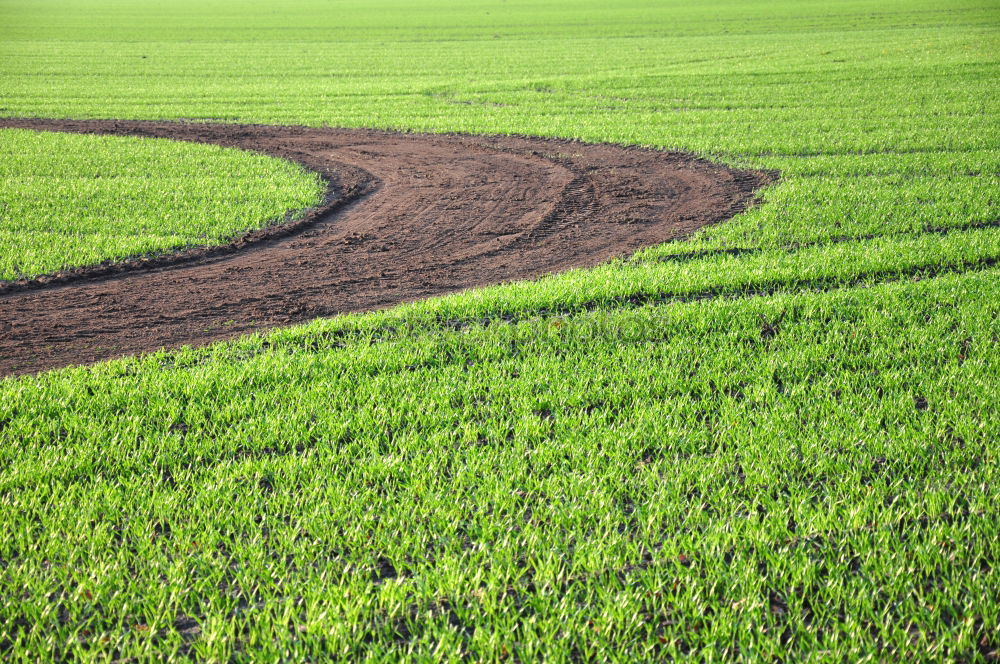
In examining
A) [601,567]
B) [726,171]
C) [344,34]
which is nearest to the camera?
[601,567]

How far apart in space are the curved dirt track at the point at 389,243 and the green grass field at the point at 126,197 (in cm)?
60

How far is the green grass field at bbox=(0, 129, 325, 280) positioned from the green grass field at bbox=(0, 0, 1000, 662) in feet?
13.9

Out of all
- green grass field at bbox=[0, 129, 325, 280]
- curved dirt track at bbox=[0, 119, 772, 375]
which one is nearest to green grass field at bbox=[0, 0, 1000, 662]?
curved dirt track at bbox=[0, 119, 772, 375]

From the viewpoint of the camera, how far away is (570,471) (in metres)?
5.20

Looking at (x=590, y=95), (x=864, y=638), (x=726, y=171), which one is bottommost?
(x=864, y=638)

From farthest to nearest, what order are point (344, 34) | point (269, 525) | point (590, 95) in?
point (344, 34) → point (590, 95) → point (269, 525)

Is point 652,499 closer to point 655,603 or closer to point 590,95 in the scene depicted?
point 655,603

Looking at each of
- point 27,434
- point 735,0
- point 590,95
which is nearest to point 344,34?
point 590,95

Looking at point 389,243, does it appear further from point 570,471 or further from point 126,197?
point 570,471

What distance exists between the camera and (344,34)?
56.2 metres

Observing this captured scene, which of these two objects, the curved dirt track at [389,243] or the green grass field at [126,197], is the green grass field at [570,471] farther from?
the green grass field at [126,197]

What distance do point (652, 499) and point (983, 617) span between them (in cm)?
178

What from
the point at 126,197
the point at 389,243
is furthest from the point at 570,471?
the point at 126,197

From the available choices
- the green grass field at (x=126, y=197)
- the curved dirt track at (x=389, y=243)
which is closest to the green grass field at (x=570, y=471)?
the curved dirt track at (x=389, y=243)
